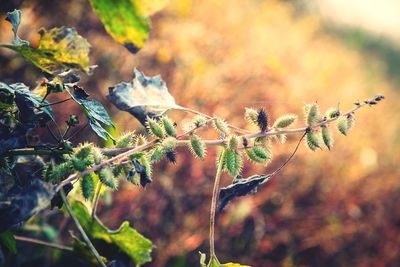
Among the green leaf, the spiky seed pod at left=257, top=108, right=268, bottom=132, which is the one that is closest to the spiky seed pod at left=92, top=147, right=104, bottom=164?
the green leaf

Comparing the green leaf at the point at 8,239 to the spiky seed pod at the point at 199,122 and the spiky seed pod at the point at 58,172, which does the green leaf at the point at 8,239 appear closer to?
the spiky seed pod at the point at 58,172

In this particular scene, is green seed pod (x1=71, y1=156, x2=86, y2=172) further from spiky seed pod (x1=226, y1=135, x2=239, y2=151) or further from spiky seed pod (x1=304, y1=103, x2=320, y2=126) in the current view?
spiky seed pod (x1=304, y1=103, x2=320, y2=126)

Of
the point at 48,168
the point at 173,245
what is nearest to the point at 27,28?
the point at 173,245

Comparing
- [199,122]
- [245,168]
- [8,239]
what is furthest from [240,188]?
[245,168]

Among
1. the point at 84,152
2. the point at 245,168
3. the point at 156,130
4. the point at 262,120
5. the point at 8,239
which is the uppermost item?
the point at 245,168

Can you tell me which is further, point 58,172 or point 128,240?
point 128,240

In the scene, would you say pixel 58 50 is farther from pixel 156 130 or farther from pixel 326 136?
pixel 326 136
